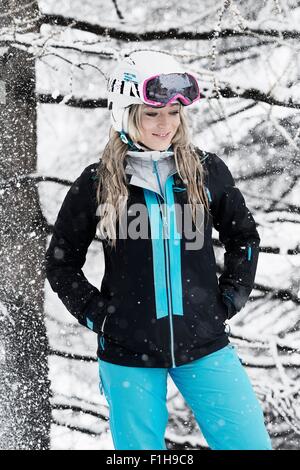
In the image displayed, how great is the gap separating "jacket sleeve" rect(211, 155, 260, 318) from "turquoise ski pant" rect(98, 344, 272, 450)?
27 cm

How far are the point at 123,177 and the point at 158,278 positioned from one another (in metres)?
0.45

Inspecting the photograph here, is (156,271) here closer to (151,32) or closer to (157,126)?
(157,126)

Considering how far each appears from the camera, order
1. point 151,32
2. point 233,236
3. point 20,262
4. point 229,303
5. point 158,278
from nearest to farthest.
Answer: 1. point 158,278
2. point 229,303
3. point 233,236
4. point 151,32
5. point 20,262

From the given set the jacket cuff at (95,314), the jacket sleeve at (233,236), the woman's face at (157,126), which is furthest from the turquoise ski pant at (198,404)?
the woman's face at (157,126)

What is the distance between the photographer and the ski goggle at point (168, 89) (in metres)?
2.55

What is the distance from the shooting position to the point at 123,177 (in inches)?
104

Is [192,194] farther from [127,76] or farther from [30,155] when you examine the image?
[30,155]

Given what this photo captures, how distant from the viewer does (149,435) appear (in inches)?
99.9

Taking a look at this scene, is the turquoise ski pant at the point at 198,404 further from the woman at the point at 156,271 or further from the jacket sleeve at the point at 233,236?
the jacket sleeve at the point at 233,236

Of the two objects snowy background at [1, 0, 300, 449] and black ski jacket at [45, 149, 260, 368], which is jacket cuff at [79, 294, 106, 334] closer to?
black ski jacket at [45, 149, 260, 368]

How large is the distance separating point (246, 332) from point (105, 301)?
1.22m

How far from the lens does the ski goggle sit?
2.55 meters

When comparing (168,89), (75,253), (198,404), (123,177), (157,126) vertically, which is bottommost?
(198,404)

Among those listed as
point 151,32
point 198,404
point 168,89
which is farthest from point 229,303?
point 151,32
